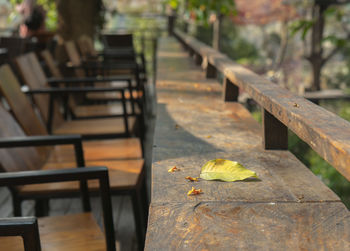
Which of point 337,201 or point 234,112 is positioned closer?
point 337,201

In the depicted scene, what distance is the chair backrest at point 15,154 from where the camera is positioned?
1.92 meters

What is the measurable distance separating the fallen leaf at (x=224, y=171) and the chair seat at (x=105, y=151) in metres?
0.98

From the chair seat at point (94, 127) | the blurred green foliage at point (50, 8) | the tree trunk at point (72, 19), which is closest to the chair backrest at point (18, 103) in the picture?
the chair seat at point (94, 127)

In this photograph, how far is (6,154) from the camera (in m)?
1.94

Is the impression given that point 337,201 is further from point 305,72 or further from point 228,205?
point 305,72

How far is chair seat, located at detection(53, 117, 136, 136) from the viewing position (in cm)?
281

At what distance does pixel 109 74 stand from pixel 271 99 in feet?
14.7

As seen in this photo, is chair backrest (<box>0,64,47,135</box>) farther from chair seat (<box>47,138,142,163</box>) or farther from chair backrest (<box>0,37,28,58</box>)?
chair backrest (<box>0,37,28,58</box>)

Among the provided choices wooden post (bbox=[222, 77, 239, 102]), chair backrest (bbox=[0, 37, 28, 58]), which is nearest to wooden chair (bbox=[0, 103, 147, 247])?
wooden post (bbox=[222, 77, 239, 102])

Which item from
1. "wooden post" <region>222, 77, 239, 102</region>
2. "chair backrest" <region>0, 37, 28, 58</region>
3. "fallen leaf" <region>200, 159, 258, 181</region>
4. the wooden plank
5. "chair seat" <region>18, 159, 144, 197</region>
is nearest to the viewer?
the wooden plank

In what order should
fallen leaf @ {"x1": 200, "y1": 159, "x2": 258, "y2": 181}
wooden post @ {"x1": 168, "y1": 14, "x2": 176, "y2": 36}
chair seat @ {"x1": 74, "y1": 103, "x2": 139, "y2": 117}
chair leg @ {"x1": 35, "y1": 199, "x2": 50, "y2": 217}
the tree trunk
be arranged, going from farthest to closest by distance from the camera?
wooden post @ {"x1": 168, "y1": 14, "x2": 176, "y2": 36} → the tree trunk → chair seat @ {"x1": 74, "y1": 103, "x2": 139, "y2": 117} → chair leg @ {"x1": 35, "y1": 199, "x2": 50, "y2": 217} → fallen leaf @ {"x1": 200, "y1": 159, "x2": 258, "y2": 181}

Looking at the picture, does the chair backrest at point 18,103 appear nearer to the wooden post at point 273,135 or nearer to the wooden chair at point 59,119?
the wooden chair at point 59,119

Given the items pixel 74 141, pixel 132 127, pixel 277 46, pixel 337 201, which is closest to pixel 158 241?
pixel 337 201

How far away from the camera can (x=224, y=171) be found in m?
1.32
